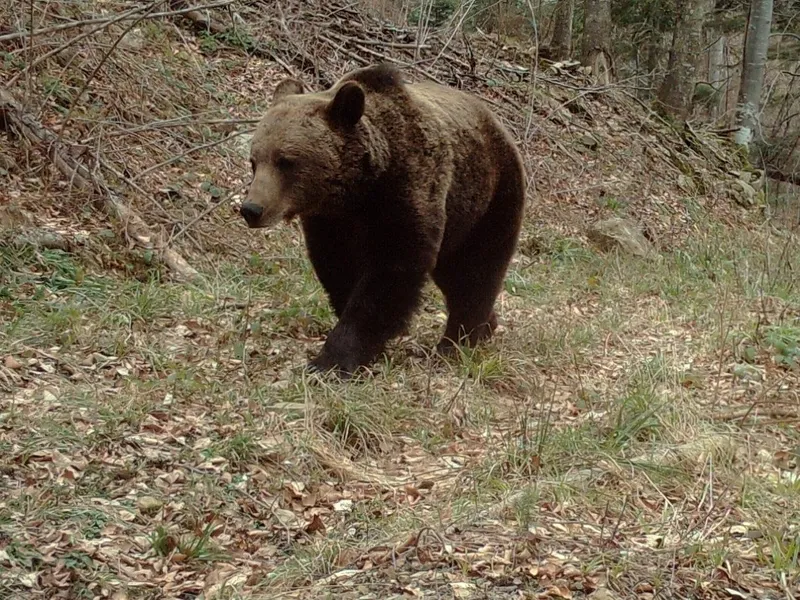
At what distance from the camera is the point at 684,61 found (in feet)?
52.2

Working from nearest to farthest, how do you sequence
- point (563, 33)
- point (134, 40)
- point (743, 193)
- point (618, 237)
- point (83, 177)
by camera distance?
point (83, 177)
point (134, 40)
point (618, 237)
point (743, 193)
point (563, 33)

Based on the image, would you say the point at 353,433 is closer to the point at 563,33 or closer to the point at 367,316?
the point at 367,316

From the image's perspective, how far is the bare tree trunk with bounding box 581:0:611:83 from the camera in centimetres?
1555

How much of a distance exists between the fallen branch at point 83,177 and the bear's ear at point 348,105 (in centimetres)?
254

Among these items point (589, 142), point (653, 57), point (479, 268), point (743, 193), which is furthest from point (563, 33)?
point (479, 268)

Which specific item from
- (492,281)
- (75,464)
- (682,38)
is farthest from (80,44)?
(682,38)

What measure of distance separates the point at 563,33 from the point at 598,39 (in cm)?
88

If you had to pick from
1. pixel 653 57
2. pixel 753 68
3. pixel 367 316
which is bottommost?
pixel 367 316

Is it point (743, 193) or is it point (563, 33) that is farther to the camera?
point (563, 33)

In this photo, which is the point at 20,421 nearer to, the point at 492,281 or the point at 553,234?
the point at 492,281

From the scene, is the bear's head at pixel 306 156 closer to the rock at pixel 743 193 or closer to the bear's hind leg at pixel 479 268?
the bear's hind leg at pixel 479 268

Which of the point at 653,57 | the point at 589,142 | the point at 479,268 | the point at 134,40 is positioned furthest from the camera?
the point at 653,57

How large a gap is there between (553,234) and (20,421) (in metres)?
7.56

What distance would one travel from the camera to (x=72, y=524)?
4.04 meters
